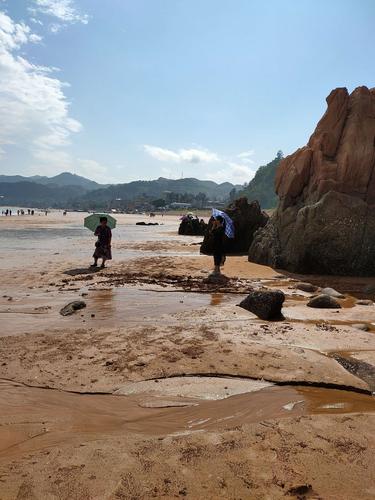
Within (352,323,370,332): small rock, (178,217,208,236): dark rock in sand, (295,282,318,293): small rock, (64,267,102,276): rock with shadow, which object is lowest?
(64,267,102,276): rock with shadow

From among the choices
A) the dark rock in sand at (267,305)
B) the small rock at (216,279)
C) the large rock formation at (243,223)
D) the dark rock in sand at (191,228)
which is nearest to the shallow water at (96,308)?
the dark rock in sand at (267,305)

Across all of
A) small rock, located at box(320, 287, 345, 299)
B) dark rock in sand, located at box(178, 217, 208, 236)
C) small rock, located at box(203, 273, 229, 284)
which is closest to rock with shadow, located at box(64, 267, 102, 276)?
small rock, located at box(203, 273, 229, 284)

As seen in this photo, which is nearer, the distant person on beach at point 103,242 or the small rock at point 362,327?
the small rock at point 362,327

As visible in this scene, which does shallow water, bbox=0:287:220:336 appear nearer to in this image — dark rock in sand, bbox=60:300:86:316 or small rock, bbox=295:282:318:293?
dark rock in sand, bbox=60:300:86:316

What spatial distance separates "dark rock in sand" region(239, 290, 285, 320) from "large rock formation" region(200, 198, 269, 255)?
48.0 ft

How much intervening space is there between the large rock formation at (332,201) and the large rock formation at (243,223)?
5492 mm

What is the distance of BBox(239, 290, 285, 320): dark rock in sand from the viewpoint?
26.2 feet

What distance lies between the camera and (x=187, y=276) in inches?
529

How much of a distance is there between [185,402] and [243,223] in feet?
67.0

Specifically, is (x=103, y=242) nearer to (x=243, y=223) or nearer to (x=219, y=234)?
(x=219, y=234)

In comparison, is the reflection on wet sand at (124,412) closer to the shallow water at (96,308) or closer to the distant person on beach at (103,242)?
the shallow water at (96,308)

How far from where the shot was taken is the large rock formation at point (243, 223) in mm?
23500

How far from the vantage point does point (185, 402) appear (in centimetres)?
442

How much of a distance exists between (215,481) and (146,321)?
4888mm
